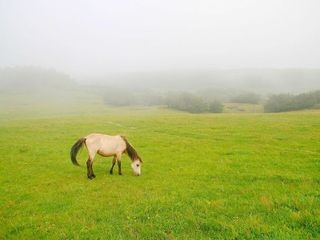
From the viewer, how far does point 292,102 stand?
3605 inches

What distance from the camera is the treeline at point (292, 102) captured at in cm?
8738

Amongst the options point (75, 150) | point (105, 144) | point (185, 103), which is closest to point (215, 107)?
point (185, 103)

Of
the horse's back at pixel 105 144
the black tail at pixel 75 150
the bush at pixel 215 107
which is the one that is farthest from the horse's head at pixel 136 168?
the bush at pixel 215 107

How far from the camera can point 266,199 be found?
12.9m

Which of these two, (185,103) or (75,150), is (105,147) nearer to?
(75,150)

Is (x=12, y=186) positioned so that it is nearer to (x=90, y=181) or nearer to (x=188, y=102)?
(x=90, y=181)

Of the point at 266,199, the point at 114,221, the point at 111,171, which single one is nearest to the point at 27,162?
the point at 111,171

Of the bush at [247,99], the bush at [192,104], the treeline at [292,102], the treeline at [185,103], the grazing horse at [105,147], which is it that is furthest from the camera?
the bush at [247,99]

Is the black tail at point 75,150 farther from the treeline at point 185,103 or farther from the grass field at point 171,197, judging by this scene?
the treeline at point 185,103

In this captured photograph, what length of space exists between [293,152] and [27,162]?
1937 cm

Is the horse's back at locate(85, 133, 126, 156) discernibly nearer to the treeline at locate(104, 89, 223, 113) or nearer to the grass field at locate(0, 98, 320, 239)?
the grass field at locate(0, 98, 320, 239)

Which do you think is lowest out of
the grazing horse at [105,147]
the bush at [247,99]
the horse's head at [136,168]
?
the bush at [247,99]

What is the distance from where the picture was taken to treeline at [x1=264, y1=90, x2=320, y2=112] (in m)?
87.4

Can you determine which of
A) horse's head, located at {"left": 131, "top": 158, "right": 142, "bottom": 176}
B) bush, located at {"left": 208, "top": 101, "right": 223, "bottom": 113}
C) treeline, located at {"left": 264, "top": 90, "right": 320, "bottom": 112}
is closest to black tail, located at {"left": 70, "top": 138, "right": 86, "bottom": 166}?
horse's head, located at {"left": 131, "top": 158, "right": 142, "bottom": 176}
